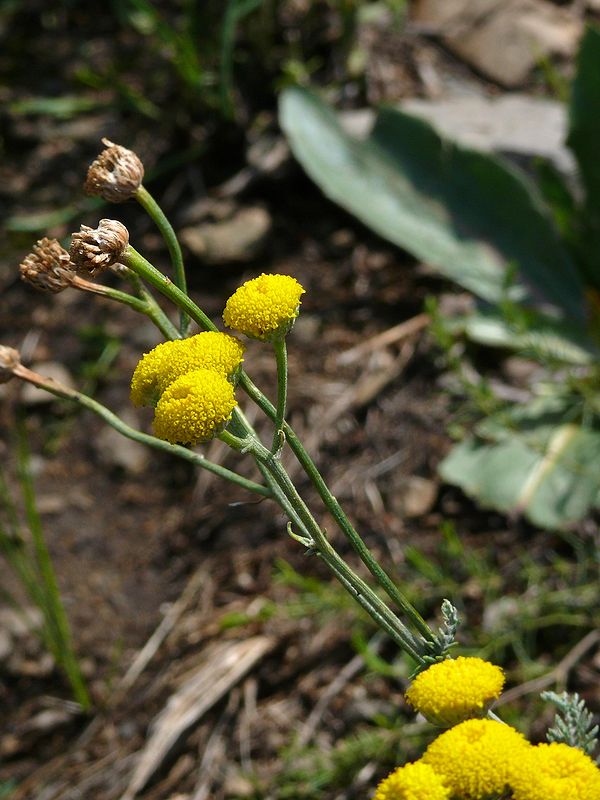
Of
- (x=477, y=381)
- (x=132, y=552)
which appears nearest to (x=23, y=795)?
(x=132, y=552)

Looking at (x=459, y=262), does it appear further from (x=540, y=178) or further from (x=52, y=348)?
(x=52, y=348)

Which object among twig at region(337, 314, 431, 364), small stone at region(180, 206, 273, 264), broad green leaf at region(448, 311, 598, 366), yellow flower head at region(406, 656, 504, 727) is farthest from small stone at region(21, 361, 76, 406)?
yellow flower head at region(406, 656, 504, 727)

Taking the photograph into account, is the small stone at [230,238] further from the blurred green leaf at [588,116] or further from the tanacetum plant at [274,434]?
the tanacetum plant at [274,434]

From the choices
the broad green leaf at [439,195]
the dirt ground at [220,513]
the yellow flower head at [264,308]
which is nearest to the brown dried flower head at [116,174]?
the yellow flower head at [264,308]

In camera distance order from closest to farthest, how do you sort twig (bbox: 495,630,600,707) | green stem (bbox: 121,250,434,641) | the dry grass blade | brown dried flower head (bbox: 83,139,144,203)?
green stem (bbox: 121,250,434,641)
brown dried flower head (bbox: 83,139,144,203)
twig (bbox: 495,630,600,707)
the dry grass blade

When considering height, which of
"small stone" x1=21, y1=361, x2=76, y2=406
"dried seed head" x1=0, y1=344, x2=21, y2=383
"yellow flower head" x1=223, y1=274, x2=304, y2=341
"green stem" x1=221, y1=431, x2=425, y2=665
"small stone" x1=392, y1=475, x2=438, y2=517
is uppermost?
"yellow flower head" x1=223, y1=274, x2=304, y2=341

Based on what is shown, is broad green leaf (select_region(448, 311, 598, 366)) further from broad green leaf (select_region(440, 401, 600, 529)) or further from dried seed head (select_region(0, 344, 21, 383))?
dried seed head (select_region(0, 344, 21, 383))

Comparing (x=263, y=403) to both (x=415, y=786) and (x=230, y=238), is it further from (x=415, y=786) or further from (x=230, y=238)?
(x=230, y=238)
